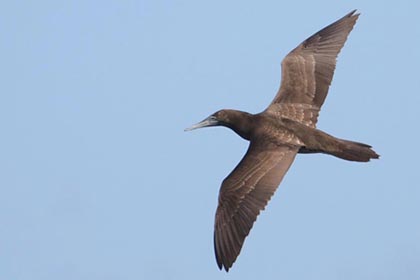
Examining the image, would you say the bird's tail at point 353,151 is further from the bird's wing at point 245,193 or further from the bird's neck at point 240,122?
the bird's neck at point 240,122

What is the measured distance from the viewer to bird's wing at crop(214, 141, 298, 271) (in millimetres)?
21234

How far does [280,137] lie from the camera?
2272 centimetres

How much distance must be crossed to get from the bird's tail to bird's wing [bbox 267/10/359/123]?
4.80 feet

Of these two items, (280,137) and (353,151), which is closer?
(353,151)

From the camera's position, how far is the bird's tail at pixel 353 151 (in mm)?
22231

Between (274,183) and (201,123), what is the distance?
2.41m

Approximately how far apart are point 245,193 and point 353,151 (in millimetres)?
2029

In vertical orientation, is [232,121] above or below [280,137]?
above

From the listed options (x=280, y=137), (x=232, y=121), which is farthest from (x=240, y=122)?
(x=280, y=137)

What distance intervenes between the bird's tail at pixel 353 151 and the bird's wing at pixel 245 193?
2.46ft

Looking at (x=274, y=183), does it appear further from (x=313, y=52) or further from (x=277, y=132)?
(x=313, y=52)

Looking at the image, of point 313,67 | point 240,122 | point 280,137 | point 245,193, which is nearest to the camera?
point 245,193

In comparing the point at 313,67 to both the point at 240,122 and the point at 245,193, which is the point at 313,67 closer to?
the point at 240,122

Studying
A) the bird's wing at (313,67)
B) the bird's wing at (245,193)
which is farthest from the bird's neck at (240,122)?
the bird's wing at (313,67)
